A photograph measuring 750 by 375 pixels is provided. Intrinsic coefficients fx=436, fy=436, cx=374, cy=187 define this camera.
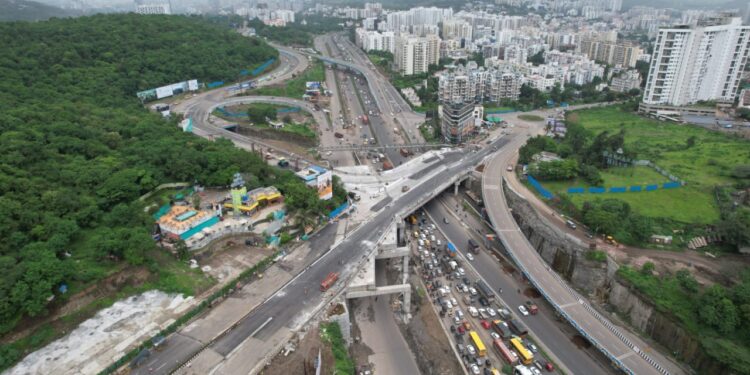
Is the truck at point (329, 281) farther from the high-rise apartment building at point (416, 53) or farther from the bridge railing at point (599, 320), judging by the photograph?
the high-rise apartment building at point (416, 53)

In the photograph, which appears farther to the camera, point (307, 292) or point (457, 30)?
point (457, 30)

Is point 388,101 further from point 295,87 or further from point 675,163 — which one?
point 675,163

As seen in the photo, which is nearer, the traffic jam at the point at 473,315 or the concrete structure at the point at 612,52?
the traffic jam at the point at 473,315

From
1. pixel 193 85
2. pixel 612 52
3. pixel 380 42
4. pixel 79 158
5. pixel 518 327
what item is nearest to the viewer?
pixel 518 327

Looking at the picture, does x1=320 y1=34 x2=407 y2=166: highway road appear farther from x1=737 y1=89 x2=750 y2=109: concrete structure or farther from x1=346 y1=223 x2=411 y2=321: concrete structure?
x1=737 y1=89 x2=750 y2=109: concrete structure

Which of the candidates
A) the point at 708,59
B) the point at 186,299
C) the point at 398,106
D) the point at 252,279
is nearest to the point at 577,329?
the point at 252,279

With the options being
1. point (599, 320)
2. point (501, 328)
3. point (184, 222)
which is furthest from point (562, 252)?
point (184, 222)

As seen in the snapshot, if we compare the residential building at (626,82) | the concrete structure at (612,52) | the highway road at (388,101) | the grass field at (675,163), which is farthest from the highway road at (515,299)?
the concrete structure at (612,52)

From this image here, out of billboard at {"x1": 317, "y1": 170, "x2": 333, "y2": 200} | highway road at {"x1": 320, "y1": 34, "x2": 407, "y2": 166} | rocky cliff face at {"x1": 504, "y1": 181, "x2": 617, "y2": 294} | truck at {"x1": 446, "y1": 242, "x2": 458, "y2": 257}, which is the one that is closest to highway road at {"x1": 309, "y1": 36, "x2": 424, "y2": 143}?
highway road at {"x1": 320, "y1": 34, "x2": 407, "y2": 166}
